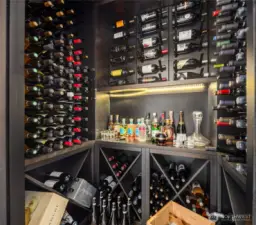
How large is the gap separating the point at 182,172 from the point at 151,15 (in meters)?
1.37

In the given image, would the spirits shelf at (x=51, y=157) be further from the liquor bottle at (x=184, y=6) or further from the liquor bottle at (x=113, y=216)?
the liquor bottle at (x=184, y=6)

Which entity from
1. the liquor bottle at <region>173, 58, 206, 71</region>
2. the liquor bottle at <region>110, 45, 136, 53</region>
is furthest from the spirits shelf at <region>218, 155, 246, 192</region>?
the liquor bottle at <region>110, 45, 136, 53</region>

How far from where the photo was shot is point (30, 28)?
895 mm

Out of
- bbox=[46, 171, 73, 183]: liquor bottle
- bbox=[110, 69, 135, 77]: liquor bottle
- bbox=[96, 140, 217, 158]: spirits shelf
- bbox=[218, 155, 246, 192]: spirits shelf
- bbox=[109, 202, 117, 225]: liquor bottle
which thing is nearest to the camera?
bbox=[218, 155, 246, 192]: spirits shelf

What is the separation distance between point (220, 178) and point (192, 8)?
1278 mm

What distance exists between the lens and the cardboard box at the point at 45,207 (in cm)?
83

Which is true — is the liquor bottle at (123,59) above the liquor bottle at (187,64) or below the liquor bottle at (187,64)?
above

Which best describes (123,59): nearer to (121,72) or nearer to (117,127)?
(121,72)

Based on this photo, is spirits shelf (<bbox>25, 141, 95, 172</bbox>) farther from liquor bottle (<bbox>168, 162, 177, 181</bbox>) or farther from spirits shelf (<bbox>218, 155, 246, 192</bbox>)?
spirits shelf (<bbox>218, 155, 246, 192</bbox>)

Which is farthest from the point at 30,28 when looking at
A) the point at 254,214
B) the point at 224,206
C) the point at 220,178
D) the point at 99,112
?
the point at 224,206

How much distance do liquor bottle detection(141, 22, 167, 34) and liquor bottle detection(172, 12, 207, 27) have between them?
0.37 ft

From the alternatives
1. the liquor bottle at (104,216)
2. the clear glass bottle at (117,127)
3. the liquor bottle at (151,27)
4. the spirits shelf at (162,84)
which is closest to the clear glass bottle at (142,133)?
the clear glass bottle at (117,127)

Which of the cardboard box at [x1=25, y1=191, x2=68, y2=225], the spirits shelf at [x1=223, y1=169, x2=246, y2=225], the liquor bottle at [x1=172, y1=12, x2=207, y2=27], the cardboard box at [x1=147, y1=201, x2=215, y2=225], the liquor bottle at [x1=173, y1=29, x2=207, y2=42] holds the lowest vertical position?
the cardboard box at [x1=147, y1=201, x2=215, y2=225]

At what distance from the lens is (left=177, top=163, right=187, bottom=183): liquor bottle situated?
1.16 metres
